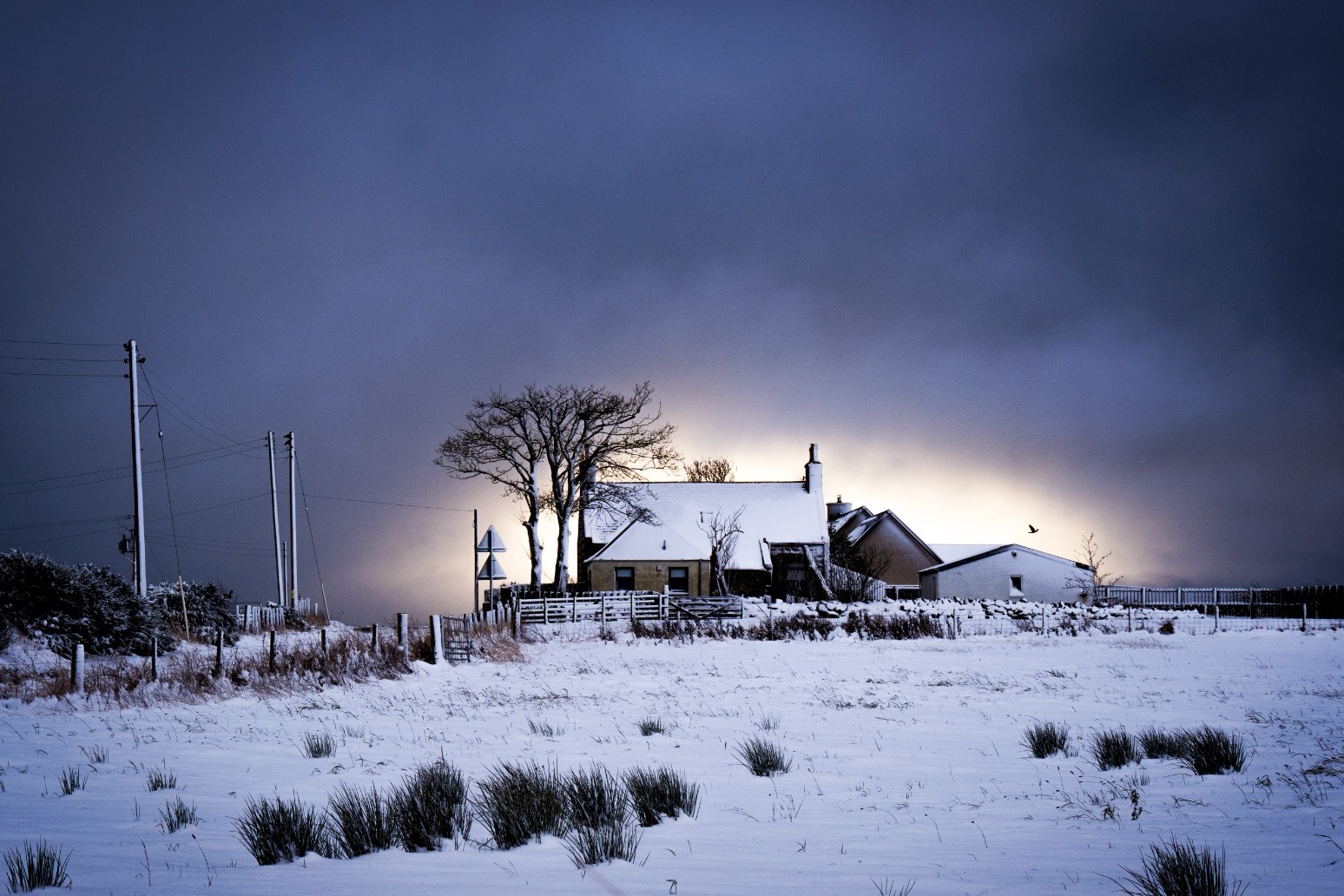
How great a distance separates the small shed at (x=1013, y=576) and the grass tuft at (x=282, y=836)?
A: 159 feet

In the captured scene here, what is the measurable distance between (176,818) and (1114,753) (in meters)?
8.28

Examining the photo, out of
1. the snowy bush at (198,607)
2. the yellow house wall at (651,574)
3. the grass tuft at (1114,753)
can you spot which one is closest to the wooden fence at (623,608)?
the yellow house wall at (651,574)

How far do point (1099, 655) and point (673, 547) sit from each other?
2790 centimetres

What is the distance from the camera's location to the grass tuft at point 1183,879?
4512 millimetres

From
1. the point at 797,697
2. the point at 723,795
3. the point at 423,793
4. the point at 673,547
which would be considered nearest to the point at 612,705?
the point at 797,697

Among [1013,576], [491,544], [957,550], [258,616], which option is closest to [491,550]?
[491,544]

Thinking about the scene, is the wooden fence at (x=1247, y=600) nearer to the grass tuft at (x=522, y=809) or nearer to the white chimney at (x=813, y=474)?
the white chimney at (x=813, y=474)

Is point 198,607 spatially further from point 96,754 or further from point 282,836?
point 282,836

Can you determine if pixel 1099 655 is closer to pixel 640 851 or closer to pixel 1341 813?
pixel 1341 813

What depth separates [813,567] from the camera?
49.4m

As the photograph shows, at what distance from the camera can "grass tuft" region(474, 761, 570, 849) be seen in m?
6.13

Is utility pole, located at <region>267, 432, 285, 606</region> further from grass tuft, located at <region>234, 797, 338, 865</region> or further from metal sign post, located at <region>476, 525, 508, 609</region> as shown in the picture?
grass tuft, located at <region>234, 797, 338, 865</region>

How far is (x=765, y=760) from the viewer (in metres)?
8.60

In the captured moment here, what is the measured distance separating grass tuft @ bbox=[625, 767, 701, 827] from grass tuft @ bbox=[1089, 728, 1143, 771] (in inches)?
164
